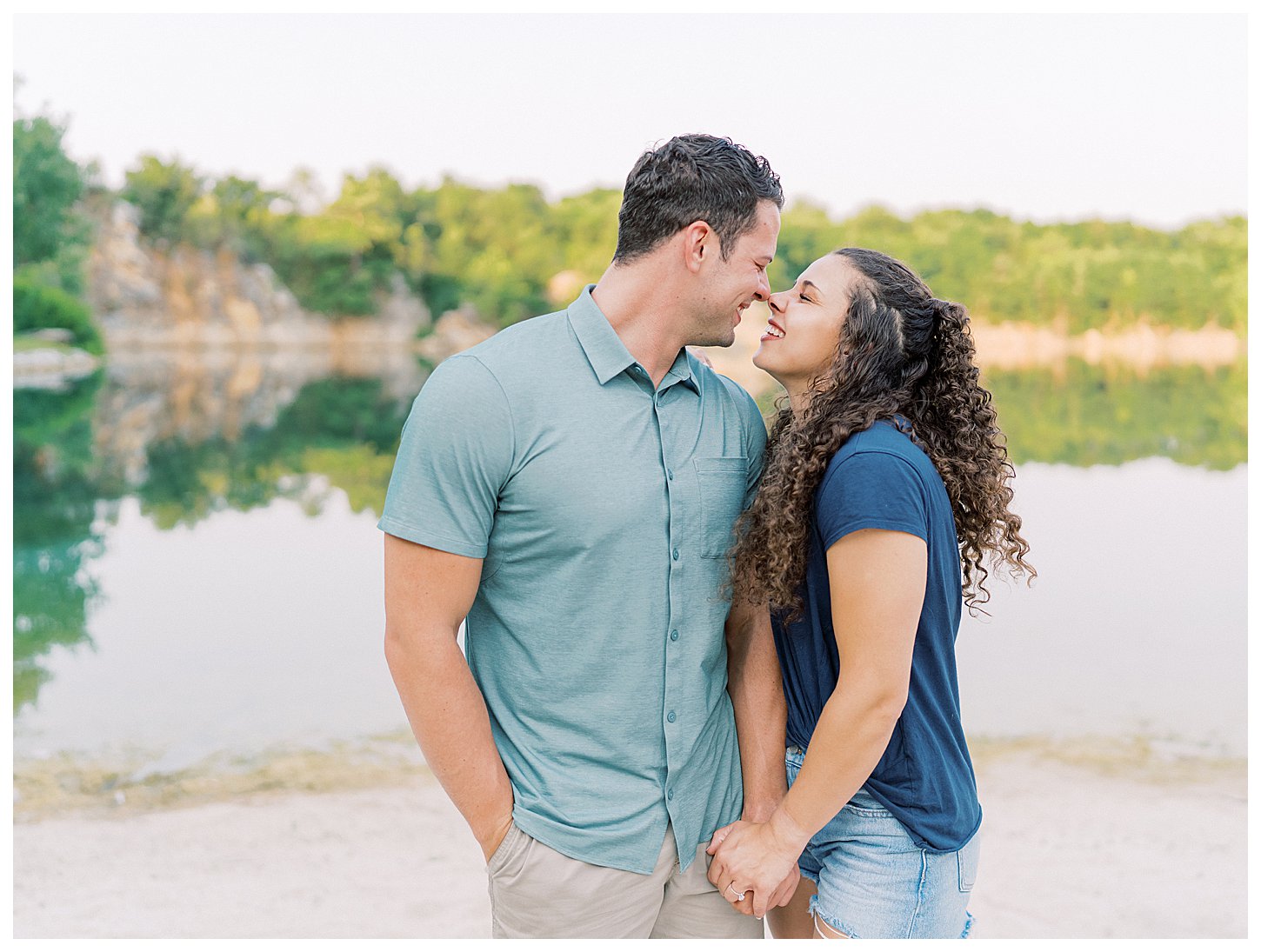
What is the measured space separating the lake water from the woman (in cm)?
461

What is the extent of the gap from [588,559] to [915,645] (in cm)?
62

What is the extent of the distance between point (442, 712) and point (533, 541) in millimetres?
361

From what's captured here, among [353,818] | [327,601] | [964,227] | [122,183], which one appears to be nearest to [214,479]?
[327,601]

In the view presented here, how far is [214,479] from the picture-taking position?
53.2 ft

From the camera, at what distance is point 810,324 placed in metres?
2.20

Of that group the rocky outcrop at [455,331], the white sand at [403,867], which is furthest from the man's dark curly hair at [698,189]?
the rocky outcrop at [455,331]

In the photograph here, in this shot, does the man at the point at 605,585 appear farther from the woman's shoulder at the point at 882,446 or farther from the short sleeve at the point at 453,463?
the woman's shoulder at the point at 882,446

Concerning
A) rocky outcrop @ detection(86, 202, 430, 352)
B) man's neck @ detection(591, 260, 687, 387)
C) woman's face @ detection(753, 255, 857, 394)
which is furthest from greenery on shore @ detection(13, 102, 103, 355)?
woman's face @ detection(753, 255, 857, 394)

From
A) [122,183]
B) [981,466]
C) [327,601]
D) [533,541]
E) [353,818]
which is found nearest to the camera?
[533,541]

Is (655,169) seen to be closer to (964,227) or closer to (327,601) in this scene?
(327,601)

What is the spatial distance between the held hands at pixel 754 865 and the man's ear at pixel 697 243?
1.07 meters

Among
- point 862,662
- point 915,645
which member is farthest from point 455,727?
point 915,645

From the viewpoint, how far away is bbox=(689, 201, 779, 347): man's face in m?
2.19

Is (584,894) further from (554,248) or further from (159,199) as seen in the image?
(554,248)
